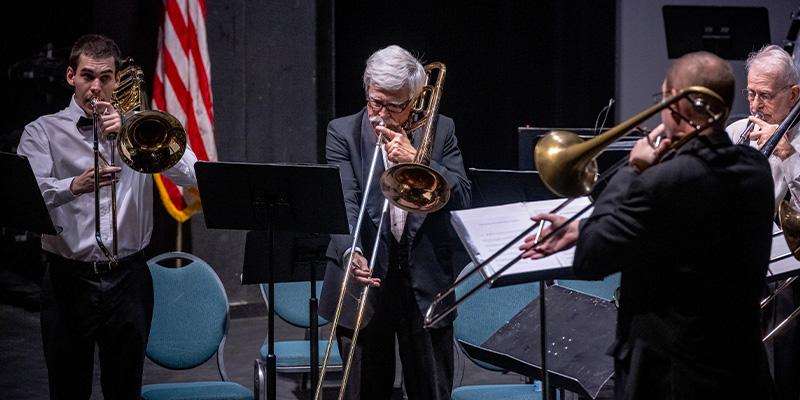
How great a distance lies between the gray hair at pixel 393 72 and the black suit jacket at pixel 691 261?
46.0 inches

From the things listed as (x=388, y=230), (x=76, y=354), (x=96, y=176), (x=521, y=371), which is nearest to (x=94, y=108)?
(x=96, y=176)

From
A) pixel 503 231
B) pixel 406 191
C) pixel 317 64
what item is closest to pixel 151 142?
pixel 406 191

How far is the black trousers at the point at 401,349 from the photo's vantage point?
13.0 feet

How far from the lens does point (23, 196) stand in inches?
150

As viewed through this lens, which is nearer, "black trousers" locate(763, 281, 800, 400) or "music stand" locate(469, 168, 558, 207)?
"black trousers" locate(763, 281, 800, 400)

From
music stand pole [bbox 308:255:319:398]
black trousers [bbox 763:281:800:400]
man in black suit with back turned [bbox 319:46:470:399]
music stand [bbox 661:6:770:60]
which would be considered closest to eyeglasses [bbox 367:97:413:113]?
man in black suit with back turned [bbox 319:46:470:399]

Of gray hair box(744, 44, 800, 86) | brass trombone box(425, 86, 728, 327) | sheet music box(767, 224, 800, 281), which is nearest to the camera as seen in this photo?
brass trombone box(425, 86, 728, 327)

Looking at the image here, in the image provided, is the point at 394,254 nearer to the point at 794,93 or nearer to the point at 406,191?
the point at 406,191

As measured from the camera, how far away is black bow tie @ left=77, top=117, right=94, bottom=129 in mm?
4176

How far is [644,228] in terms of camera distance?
9.38ft

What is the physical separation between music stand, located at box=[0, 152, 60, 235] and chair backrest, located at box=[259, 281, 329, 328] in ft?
5.99

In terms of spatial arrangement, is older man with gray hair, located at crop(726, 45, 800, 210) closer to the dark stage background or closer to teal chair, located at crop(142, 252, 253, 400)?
teal chair, located at crop(142, 252, 253, 400)

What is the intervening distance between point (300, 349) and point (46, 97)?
3809 millimetres

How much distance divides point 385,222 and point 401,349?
480mm
